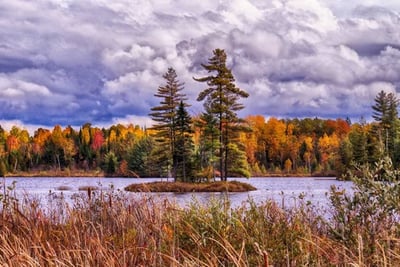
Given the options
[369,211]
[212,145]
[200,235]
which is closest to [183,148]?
[212,145]

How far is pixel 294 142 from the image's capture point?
99.0m

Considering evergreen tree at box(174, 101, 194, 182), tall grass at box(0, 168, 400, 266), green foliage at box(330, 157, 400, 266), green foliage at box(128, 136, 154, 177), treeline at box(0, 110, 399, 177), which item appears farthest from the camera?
treeline at box(0, 110, 399, 177)

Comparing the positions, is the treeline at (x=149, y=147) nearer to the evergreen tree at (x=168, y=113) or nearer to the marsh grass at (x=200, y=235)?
the evergreen tree at (x=168, y=113)

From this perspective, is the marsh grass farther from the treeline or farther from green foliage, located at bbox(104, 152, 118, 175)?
green foliage, located at bbox(104, 152, 118, 175)

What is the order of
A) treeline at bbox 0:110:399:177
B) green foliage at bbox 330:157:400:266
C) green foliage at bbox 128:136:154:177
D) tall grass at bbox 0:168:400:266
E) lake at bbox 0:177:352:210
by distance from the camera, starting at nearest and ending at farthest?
1. tall grass at bbox 0:168:400:266
2. green foliage at bbox 330:157:400:266
3. lake at bbox 0:177:352:210
4. green foliage at bbox 128:136:154:177
5. treeline at bbox 0:110:399:177

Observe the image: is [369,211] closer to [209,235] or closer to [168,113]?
[209,235]

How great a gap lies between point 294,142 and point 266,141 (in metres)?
4.69

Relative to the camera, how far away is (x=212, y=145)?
5094cm

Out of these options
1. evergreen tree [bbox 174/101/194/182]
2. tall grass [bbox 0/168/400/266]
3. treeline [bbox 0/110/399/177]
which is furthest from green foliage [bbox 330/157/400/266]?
treeline [bbox 0/110/399/177]

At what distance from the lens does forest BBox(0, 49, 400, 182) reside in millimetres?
50188

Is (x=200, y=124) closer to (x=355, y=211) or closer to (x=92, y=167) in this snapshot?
(x=355, y=211)

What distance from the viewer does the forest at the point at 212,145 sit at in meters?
50.2

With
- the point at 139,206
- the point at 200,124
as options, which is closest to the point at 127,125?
the point at 200,124

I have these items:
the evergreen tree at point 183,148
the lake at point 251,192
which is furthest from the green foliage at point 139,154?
the lake at point 251,192
